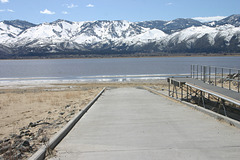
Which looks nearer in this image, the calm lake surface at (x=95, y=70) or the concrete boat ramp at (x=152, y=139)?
the concrete boat ramp at (x=152, y=139)

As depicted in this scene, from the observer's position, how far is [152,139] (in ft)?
22.6

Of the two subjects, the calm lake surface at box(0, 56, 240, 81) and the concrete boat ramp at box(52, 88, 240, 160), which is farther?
the calm lake surface at box(0, 56, 240, 81)

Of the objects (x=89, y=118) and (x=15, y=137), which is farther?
(x=89, y=118)

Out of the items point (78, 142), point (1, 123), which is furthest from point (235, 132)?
point (1, 123)

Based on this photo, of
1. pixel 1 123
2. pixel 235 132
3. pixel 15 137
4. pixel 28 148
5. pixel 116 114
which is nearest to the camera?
pixel 28 148

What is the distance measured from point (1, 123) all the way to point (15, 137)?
169 inches

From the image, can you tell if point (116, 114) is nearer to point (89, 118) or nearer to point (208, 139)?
point (89, 118)

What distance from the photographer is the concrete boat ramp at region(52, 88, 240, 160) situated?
226 inches

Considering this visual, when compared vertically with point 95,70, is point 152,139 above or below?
above

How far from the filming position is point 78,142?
269 inches

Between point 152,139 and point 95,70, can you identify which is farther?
point 95,70

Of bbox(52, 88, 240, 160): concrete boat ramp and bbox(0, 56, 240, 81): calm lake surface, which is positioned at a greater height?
bbox(52, 88, 240, 160): concrete boat ramp

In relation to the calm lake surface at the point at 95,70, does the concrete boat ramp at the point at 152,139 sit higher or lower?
higher

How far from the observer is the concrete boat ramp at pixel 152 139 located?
575 centimetres
